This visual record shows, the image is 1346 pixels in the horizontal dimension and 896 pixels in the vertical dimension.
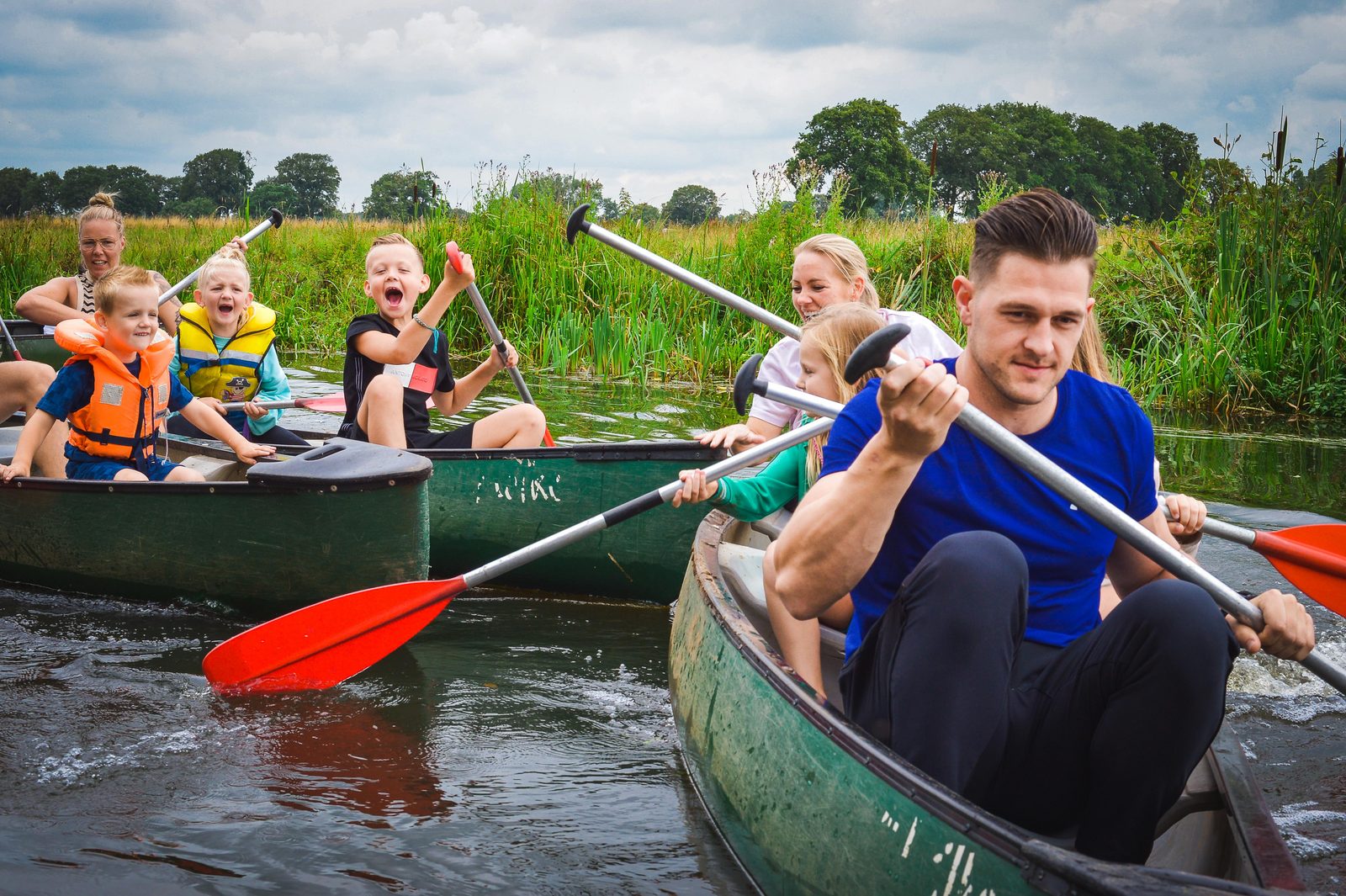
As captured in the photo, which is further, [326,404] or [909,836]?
[326,404]

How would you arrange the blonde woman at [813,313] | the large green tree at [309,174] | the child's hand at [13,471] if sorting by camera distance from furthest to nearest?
the large green tree at [309,174] < the child's hand at [13,471] < the blonde woman at [813,313]

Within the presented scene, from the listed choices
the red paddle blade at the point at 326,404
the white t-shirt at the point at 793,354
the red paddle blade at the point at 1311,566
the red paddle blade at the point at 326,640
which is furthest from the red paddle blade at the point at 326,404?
the red paddle blade at the point at 1311,566

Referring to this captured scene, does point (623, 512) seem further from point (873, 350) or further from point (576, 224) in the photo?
point (873, 350)

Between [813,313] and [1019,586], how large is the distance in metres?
2.11

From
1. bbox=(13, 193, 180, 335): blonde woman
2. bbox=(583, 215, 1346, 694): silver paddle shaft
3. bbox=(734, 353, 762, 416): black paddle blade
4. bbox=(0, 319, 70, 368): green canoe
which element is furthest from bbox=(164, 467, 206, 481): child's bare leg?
bbox=(0, 319, 70, 368): green canoe

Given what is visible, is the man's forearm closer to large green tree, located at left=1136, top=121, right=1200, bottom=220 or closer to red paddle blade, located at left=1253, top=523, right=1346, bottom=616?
red paddle blade, located at left=1253, top=523, right=1346, bottom=616

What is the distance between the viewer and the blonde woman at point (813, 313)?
11.7 ft

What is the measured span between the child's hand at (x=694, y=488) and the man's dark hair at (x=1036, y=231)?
3.97ft

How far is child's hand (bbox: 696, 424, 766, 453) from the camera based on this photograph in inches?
140

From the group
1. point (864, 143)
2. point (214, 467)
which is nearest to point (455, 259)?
point (214, 467)

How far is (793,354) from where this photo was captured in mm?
3803

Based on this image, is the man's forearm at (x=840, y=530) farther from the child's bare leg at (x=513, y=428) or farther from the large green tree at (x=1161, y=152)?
the large green tree at (x=1161, y=152)

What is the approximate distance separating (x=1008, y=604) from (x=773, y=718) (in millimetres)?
484

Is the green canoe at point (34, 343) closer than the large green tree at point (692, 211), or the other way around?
the green canoe at point (34, 343)
